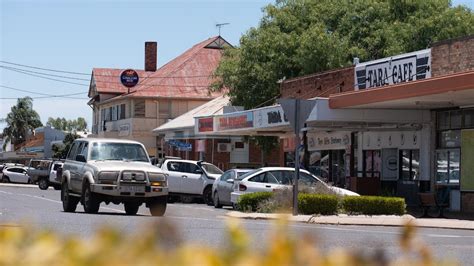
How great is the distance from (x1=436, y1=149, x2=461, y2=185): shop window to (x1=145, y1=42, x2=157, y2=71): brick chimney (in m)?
42.3

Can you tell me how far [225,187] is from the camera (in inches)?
1107

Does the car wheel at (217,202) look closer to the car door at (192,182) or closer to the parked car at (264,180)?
the parked car at (264,180)

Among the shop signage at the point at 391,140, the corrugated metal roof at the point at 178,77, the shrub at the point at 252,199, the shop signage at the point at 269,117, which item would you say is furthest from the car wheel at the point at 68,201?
the corrugated metal roof at the point at 178,77

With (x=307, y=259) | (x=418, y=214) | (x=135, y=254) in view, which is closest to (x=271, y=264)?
(x=307, y=259)

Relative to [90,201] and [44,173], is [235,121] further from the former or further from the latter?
[44,173]

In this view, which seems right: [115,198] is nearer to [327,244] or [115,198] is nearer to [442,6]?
[327,244]

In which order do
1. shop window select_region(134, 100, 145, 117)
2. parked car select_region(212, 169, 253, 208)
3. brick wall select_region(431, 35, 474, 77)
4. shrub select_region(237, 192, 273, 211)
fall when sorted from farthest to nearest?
1. shop window select_region(134, 100, 145, 117)
2. parked car select_region(212, 169, 253, 208)
3. brick wall select_region(431, 35, 474, 77)
4. shrub select_region(237, 192, 273, 211)

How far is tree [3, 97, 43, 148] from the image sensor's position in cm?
10775

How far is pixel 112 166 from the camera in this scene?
20.4 m

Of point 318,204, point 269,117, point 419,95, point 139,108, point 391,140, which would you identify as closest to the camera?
point 318,204

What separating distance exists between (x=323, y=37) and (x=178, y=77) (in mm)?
23680

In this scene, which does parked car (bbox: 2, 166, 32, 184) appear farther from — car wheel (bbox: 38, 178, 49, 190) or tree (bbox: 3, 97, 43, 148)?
tree (bbox: 3, 97, 43, 148)

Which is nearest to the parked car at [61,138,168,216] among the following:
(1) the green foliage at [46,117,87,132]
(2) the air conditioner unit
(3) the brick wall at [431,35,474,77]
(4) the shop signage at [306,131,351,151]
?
(3) the brick wall at [431,35,474,77]

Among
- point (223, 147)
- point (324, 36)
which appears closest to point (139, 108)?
point (223, 147)
